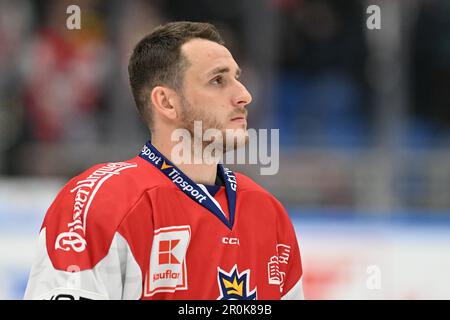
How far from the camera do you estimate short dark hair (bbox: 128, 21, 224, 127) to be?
2521 millimetres

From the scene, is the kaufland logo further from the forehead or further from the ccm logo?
the forehead

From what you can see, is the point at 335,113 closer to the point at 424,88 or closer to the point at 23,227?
the point at 424,88

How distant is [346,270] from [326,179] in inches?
42.9

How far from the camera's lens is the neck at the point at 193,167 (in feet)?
8.33

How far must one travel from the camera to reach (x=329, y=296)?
585 centimetres

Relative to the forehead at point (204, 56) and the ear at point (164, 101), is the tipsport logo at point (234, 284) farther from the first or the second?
the forehead at point (204, 56)

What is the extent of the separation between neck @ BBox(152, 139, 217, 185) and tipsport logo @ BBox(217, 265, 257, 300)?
28cm

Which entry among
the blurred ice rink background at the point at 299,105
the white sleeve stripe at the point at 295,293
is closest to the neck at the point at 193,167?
the white sleeve stripe at the point at 295,293

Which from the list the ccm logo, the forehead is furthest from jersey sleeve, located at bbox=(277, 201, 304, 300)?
the forehead

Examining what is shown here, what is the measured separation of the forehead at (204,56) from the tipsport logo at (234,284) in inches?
22.1

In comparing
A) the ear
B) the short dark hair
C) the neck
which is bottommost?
the neck

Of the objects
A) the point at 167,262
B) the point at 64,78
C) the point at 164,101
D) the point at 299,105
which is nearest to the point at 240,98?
the point at 164,101
